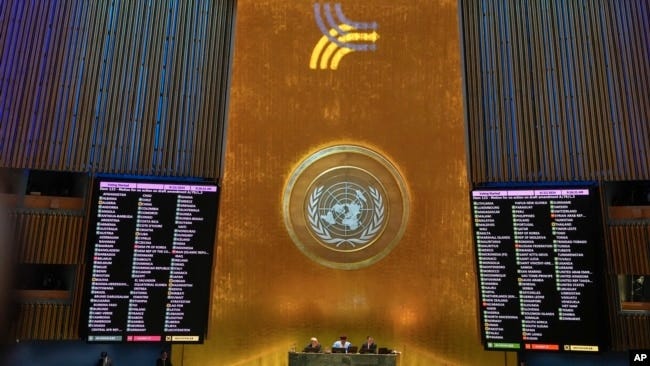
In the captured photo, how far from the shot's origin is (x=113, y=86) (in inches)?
334

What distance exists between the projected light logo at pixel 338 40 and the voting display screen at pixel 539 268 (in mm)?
3283

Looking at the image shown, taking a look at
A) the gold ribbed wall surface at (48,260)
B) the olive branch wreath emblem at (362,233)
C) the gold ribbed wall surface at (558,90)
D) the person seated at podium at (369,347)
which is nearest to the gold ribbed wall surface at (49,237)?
the gold ribbed wall surface at (48,260)

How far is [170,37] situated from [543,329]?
7390mm

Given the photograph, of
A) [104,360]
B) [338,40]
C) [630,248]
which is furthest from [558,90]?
Answer: [104,360]

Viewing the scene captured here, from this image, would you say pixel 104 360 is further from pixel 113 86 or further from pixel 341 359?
pixel 113 86

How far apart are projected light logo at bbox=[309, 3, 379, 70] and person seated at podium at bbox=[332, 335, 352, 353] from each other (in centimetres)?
450

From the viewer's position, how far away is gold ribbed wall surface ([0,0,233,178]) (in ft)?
27.0

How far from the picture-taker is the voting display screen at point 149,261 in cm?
758

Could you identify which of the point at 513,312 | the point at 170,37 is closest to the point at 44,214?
the point at 170,37

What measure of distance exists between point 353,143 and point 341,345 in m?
3.27

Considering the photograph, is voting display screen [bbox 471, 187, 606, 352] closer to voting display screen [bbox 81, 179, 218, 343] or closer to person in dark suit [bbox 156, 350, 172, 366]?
voting display screen [bbox 81, 179, 218, 343]

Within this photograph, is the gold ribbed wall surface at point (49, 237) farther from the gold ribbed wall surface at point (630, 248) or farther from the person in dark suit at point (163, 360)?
the gold ribbed wall surface at point (630, 248)

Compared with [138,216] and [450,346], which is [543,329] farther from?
[138,216]

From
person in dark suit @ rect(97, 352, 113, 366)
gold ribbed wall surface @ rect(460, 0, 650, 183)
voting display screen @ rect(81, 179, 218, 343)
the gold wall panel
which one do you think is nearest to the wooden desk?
the gold wall panel
